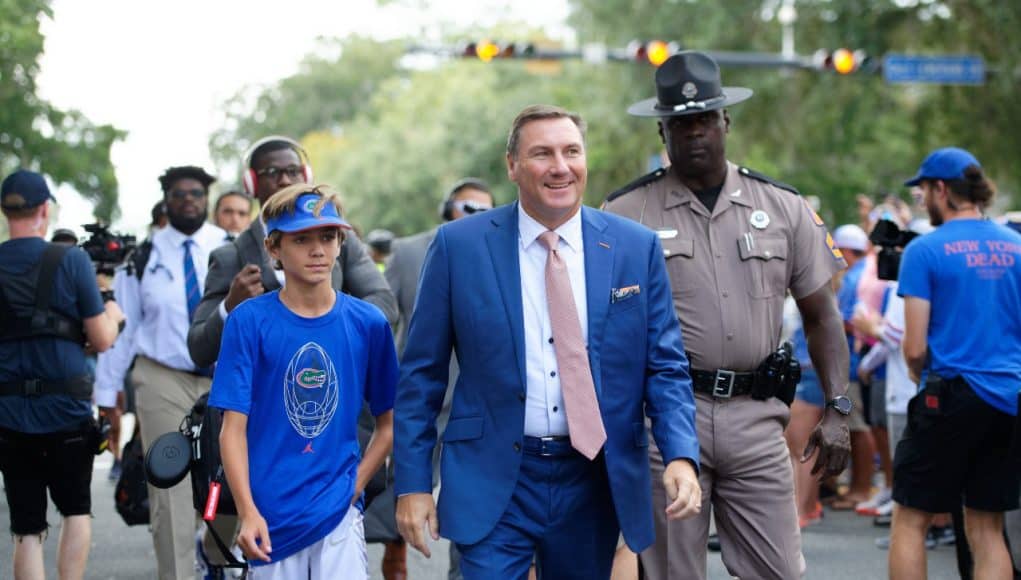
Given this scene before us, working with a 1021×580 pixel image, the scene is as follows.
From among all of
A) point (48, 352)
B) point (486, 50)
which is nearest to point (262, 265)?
point (48, 352)

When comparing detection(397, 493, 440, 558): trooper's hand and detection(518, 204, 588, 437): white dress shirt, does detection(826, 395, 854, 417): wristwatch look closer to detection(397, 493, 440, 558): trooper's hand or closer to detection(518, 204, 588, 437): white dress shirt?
detection(518, 204, 588, 437): white dress shirt

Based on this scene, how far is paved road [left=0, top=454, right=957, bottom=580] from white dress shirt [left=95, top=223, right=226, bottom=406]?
5.86 feet

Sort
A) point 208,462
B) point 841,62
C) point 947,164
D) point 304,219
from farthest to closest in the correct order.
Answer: point 841,62, point 947,164, point 208,462, point 304,219

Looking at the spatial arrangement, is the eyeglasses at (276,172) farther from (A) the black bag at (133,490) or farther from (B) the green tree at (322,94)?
(B) the green tree at (322,94)

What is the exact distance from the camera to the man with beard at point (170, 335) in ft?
24.6

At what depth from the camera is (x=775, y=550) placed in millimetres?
5547

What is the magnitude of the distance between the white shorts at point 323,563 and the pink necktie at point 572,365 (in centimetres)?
105

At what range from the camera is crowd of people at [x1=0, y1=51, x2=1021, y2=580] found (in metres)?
4.64

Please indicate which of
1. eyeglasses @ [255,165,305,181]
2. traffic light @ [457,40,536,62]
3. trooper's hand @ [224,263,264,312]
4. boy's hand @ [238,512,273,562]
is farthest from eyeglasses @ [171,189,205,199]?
traffic light @ [457,40,536,62]

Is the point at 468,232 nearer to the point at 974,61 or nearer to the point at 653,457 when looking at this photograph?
the point at 653,457

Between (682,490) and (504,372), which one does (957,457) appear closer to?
(682,490)

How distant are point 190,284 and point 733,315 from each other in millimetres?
3512

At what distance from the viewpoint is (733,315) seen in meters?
5.66

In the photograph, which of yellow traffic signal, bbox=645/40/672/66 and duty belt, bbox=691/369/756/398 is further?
yellow traffic signal, bbox=645/40/672/66
